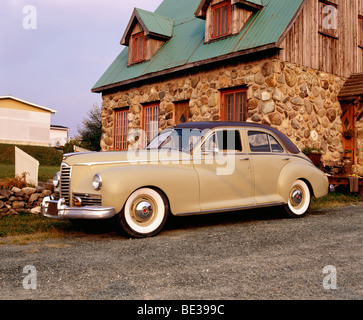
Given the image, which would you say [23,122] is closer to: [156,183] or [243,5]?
[243,5]

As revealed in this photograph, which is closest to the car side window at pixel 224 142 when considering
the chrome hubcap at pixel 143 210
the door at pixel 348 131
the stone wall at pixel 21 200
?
the chrome hubcap at pixel 143 210

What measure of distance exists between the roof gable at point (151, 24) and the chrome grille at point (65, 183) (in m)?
10.4

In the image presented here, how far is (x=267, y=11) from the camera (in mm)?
12508

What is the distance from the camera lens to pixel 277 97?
36.9 ft

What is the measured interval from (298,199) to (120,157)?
11.4ft

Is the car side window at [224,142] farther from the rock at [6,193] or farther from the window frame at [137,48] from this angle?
the window frame at [137,48]

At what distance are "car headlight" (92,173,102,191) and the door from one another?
10033mm

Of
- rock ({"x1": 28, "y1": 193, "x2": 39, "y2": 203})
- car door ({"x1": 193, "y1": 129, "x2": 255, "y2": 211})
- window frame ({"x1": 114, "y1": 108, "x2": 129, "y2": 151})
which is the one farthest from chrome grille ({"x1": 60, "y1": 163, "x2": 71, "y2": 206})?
window frame ({"x1": 114, "y1": 108, "x2": 129, "y2": 151})

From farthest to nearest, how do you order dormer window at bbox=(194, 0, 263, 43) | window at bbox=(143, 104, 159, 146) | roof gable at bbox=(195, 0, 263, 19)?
window at bbox=(143, 104, 159, 146)
dormer window at bbox=(194, 0, 263, 43)
roof gable at bbox=(195, 0, 263, 19)

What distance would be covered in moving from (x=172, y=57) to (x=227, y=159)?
28.5 ft

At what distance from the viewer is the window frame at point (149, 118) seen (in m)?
15.1

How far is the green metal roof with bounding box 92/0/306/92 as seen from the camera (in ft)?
38.1

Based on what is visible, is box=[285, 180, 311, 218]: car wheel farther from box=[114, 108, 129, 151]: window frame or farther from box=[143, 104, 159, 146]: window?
box=[114, 108, 129, 151]: window frame
